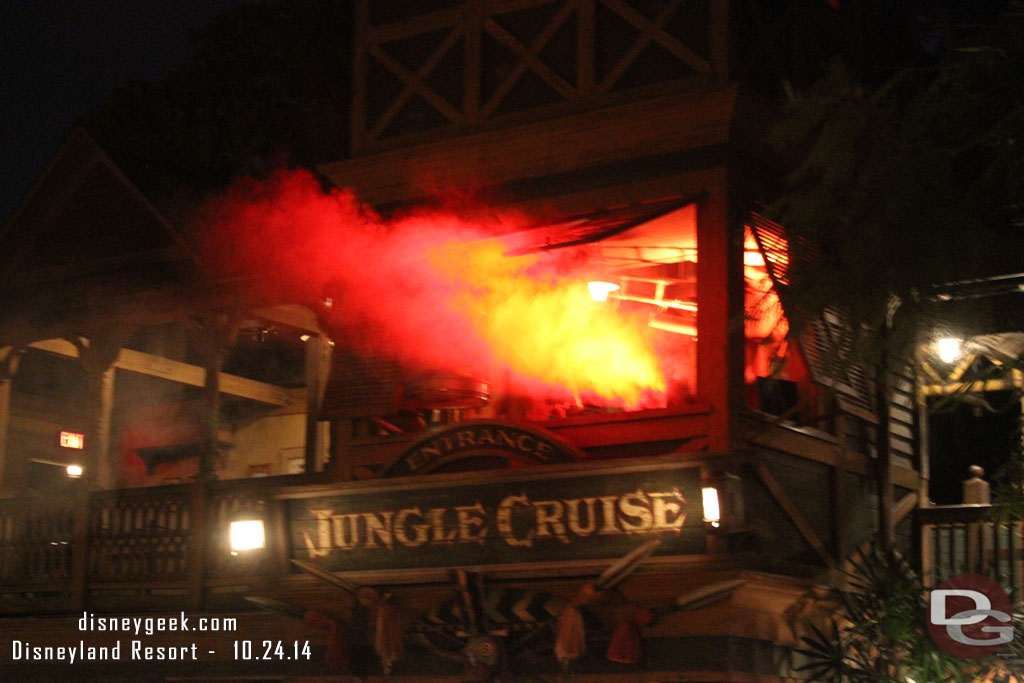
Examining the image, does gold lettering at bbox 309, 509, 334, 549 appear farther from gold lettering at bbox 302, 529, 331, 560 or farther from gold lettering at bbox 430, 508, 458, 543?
gold lettering at bbox 430, 508, 458, 543

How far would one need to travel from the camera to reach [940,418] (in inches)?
654

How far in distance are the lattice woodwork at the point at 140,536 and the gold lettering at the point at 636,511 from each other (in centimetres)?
500

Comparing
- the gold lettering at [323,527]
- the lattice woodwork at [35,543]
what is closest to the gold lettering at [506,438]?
the gold lettering at [323,527]

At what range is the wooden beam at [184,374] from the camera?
59.4 ft

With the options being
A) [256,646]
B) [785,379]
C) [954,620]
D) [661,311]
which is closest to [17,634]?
[256,646]

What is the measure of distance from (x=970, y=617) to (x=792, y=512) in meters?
1.53

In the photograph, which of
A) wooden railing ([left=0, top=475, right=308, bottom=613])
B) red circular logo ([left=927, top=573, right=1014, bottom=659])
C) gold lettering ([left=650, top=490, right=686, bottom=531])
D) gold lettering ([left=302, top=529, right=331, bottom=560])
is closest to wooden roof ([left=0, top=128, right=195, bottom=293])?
wooden railing ([left=0, top=475, right=308, bottom=613])

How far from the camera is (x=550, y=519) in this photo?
442 inches

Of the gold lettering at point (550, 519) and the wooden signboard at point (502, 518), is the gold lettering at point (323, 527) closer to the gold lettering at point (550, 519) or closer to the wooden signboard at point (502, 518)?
the wooden signboard at point (502, 518)

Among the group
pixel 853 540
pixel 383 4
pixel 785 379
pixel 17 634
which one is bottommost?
pixel 17 634

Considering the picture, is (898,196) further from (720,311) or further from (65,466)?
(65,466)

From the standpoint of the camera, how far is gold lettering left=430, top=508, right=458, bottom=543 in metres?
11.8

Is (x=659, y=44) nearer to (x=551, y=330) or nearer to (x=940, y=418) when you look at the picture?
(x=551, y=330)

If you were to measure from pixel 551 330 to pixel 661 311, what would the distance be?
1234 millimetres
